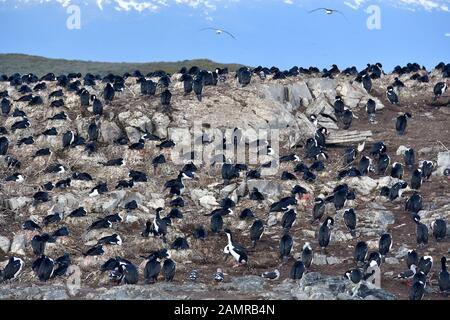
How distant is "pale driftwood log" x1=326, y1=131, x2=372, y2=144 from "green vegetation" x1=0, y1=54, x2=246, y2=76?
4354 centimetres

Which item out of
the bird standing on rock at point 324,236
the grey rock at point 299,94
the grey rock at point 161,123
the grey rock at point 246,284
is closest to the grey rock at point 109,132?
the grey rock at point 161,123

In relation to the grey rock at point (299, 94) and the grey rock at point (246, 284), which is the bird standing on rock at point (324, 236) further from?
the grey rock at point (299, 94)

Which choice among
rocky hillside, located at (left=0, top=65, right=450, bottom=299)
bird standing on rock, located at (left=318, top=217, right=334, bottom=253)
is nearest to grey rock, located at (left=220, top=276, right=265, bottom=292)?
rocky hillside, located at (left=0, top=65, right=450, bottom=299)

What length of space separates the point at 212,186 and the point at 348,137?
298 inches

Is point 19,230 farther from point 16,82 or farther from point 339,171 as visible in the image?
point 16,82

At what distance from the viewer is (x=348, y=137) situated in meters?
35.5

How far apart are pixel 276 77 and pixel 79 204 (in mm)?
13833

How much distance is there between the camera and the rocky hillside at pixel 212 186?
2362 cm

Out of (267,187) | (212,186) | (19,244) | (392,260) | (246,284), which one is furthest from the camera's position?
(212,186)

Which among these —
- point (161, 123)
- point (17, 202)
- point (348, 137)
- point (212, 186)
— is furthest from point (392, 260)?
point (161, 123)

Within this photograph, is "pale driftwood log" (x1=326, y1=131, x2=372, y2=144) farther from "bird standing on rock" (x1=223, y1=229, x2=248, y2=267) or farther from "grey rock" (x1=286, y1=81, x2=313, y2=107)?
"bird standing on rock" (x1=223, y1=229, x2=248, y2=267)

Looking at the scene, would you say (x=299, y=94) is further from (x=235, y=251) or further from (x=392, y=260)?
(x=392, y=260)

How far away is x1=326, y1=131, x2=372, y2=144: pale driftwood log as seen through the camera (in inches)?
1389
